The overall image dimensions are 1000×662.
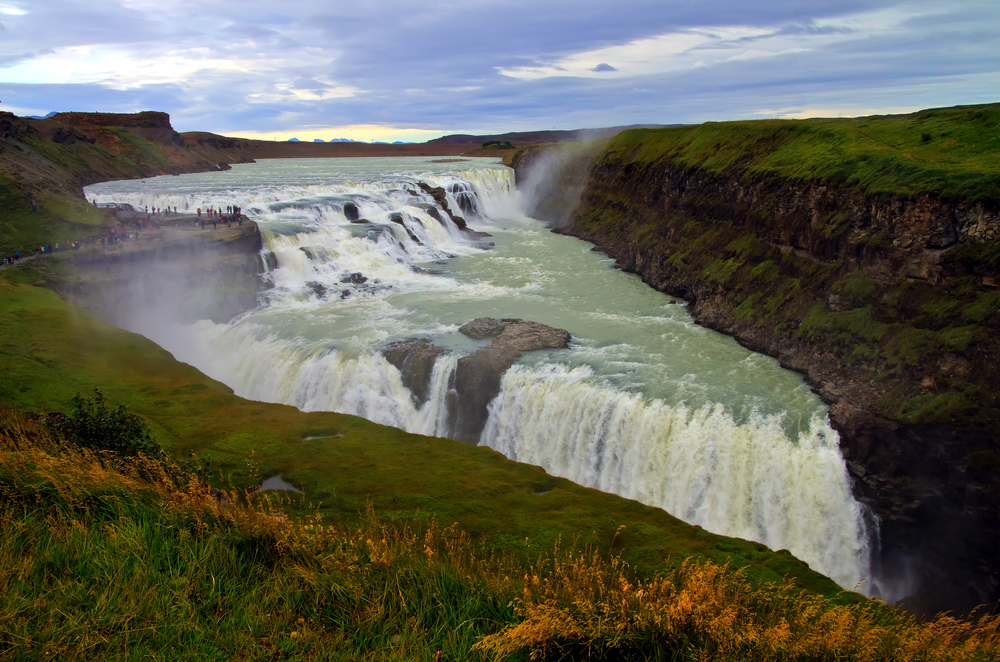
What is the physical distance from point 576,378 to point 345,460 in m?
8.53

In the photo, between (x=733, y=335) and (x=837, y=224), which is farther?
(x=733, y=335)

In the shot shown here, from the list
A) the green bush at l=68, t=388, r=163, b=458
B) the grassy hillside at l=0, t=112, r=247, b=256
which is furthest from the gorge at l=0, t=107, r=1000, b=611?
the green bush at l=68, t=388, r=163, b=458

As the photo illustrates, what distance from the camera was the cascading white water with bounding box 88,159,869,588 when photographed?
1603 centimetres

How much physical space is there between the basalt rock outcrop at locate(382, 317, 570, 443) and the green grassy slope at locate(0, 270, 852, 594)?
4680mm

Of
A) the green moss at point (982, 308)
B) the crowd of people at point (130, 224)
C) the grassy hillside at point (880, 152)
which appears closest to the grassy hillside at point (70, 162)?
the crowd of people at point (130, 224)

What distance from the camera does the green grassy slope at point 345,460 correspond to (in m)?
11.1

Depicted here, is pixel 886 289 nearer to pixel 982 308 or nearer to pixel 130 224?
pixel 982 308

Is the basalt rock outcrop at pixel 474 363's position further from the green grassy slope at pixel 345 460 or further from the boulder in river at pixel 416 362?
the green grassy slope at pixel 345 460

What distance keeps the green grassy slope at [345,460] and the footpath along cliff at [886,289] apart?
602 cm

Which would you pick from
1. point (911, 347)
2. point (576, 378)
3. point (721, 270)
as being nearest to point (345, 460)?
point (576, 378)

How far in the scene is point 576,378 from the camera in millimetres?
19875

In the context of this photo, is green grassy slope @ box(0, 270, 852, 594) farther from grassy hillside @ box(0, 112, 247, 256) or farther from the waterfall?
grassy hillside @ box(0, 112, 247, 256)

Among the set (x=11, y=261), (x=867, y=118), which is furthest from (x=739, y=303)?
(x=11, y=261)

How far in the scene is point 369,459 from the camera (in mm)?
14234
